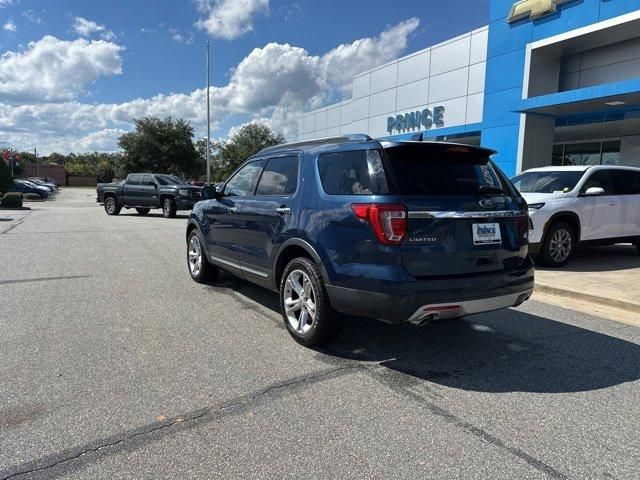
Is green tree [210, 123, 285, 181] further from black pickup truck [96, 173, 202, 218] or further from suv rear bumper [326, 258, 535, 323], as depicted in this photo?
suv rear bumper [326, 258, 535, 323]

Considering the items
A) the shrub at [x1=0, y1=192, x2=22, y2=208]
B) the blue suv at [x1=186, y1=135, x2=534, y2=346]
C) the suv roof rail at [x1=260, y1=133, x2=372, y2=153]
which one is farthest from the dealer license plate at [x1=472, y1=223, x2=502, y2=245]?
the shrub at [x1=0, y1=192, x2=22, y2=208]

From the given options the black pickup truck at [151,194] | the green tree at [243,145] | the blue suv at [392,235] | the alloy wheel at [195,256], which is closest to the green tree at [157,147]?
the green tree at [243,145]

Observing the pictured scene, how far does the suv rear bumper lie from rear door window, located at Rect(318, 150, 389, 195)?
817mm

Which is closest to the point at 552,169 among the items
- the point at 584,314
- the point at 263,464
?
the point at 584,314

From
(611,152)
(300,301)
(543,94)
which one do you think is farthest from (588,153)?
(300,301)

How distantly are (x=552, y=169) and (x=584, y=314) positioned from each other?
4.15 m

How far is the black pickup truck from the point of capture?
19500 millimetres

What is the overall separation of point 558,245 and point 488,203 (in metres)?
4.97

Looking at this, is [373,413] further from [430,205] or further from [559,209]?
[559,209]

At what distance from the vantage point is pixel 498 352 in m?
4.39

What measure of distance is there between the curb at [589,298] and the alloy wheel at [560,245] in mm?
1517

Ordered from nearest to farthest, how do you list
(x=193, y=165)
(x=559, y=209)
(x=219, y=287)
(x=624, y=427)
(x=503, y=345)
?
1. (x=624, y=427)
2. (x=503, y=345)
3. (x=219, y=287)
4. (x=559, y=209)
5. (x=193, y=165)

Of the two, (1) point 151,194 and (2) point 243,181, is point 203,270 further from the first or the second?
(1) point 151,194

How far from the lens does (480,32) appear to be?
2141cm
